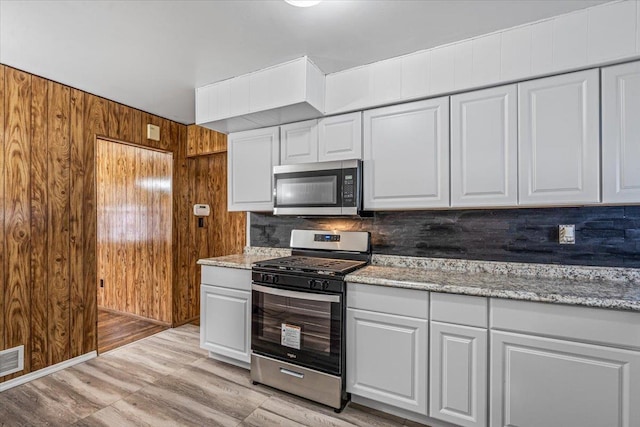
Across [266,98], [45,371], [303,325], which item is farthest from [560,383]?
[45,371]

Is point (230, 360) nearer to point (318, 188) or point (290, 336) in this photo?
point (290, 336)

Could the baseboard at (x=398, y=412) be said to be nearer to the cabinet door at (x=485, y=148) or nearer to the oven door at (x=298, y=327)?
the oven door at (x=298, y=327)

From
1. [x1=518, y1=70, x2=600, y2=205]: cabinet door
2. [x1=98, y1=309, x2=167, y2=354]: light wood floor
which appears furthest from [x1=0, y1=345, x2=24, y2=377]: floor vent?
[x1=518, y1=70, x2=600, y2=205]: cabinet door

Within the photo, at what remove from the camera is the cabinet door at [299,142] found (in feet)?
8.54

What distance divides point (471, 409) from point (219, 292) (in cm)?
197

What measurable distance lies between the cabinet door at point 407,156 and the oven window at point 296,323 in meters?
0.85

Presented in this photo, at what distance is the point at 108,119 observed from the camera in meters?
3.04

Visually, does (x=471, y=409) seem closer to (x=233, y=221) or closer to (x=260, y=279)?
(x=260, y=279)

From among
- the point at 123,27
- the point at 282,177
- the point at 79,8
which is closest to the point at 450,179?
the point at 282,177

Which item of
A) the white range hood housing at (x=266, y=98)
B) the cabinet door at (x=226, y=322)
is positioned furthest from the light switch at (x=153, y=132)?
the cabinet door at (x=226, y=322)

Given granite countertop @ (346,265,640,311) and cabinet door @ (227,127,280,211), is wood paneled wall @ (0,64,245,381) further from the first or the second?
granite countertop @ (346,265,640,311)

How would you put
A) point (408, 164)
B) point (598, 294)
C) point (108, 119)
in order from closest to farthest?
point (598, 294), point (408, 164), point (108, 119)

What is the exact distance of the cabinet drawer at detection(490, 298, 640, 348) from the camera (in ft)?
4.81

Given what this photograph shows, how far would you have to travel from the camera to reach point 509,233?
2.20m
